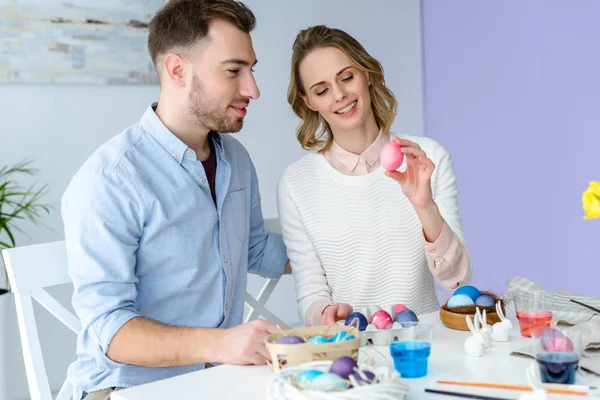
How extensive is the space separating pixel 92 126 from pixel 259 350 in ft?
8.54

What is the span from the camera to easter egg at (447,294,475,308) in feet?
5.39

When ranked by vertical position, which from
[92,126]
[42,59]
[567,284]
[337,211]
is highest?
[42,59]

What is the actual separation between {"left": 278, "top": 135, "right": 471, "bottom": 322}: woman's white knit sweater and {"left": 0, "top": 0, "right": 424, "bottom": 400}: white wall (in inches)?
58.0

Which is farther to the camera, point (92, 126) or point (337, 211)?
point (92, 126)

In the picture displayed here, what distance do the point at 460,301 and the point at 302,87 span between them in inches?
36.6

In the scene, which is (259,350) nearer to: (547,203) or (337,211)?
(337,211)

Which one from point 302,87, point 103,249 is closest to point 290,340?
point 103,249

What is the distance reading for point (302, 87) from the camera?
233 cm

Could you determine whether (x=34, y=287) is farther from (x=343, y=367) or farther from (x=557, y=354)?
(x=557, y=354)

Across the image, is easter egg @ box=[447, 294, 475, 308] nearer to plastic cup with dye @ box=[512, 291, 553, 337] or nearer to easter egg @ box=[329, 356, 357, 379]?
plastic cup with dye @ box=[512, 291, 553, 337]

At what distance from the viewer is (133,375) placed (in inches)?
70.5

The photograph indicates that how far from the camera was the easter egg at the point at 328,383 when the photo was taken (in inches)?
42.1

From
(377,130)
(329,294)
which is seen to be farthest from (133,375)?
(377,130)

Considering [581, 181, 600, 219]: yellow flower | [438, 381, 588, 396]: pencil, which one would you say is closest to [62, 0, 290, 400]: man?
[438, 381, 588, 396]: pencil
